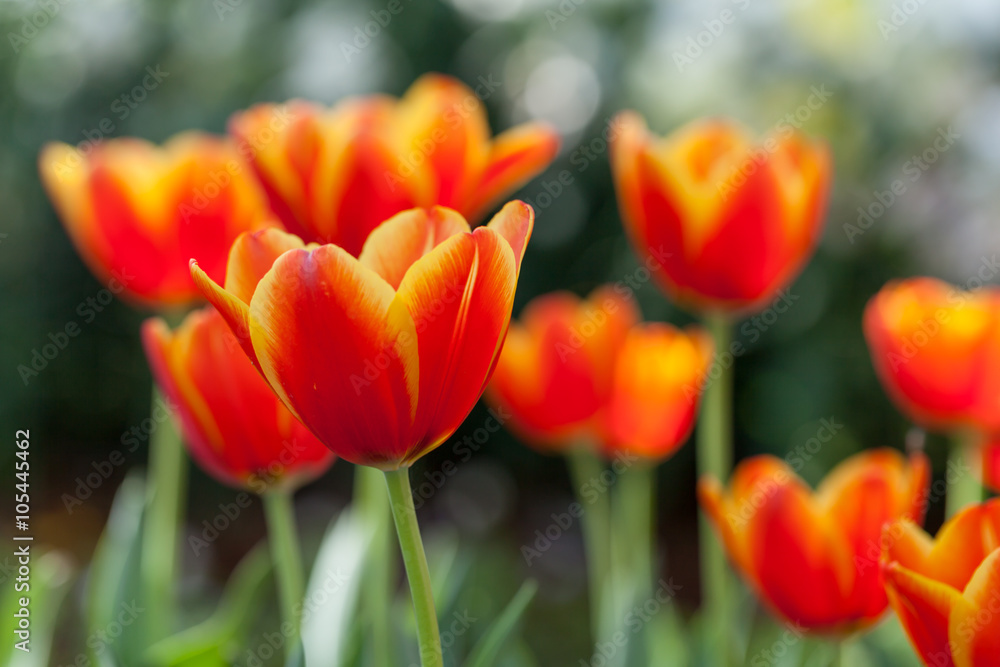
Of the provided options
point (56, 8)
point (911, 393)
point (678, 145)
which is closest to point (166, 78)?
point (56, 8)

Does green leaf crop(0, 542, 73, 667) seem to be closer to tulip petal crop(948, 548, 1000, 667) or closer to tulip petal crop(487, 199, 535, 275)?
tulip petal crop(487, 199, 535, 275)

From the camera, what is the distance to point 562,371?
0.95 metres

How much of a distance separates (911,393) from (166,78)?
2.32 metres

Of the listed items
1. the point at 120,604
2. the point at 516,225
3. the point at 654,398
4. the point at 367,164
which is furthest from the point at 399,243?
the point at 654,398

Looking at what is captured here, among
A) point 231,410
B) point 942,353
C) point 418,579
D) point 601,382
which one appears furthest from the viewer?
point 601,382

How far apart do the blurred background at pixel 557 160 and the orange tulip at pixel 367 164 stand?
1469mm

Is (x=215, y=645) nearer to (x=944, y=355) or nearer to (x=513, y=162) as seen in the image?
(x=513, y=162)

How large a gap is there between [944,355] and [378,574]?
0.49 metres

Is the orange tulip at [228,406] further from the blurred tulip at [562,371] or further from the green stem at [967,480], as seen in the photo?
the green stem at [967,480]

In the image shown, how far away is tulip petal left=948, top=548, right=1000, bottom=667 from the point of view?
427 millimetres

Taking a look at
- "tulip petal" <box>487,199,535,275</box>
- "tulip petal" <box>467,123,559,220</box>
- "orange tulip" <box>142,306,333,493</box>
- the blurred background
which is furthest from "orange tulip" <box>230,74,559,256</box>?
the blurred background

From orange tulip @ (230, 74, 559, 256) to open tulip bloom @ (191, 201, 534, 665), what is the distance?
9.9 inches

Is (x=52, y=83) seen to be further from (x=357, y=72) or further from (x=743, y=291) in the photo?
(x=743, y=291)

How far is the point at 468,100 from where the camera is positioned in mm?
737
